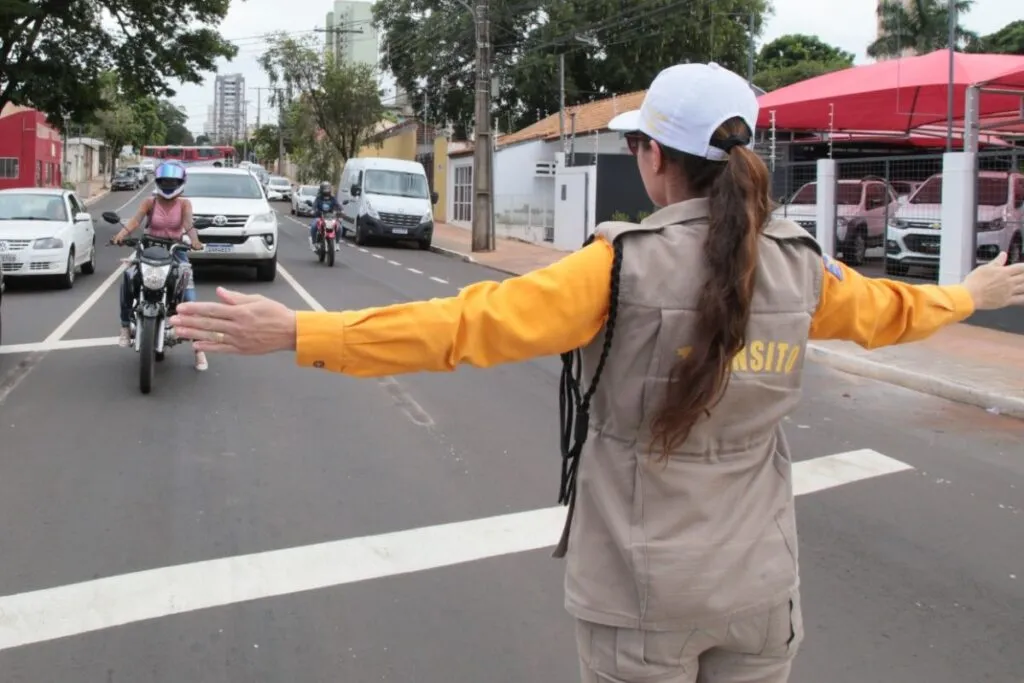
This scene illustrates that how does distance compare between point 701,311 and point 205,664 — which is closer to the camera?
point 701,311

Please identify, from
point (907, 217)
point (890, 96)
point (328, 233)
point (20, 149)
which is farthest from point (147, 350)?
point (20, 149)

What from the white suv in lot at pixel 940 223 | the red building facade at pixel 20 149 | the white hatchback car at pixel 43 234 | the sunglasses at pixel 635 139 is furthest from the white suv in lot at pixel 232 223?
the red building facade at pixel 20 149

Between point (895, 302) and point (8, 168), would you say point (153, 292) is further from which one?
point (8, 168)

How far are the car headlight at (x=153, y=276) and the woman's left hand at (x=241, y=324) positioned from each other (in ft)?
21.7

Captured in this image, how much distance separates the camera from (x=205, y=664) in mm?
3680

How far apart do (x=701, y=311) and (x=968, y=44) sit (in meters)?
55.6

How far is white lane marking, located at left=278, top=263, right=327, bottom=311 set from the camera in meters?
13.7

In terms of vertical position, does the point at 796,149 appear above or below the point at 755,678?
above

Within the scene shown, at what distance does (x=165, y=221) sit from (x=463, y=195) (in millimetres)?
32413

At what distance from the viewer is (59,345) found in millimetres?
10297

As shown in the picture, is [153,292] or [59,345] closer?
[153,292]

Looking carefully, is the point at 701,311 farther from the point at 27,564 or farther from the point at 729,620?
the point at 27,564

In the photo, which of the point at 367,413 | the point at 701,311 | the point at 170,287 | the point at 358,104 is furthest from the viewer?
the point at 358,104

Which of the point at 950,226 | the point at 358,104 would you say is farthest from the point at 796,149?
the point at 358,104
